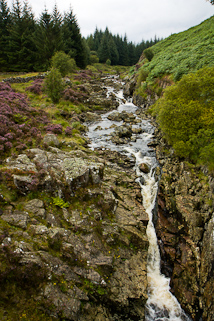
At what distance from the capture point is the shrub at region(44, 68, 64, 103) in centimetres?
2810

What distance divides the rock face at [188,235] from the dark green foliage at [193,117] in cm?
175

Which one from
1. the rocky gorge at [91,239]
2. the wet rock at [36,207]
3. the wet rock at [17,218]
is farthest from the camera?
the wet rock at [36,207]

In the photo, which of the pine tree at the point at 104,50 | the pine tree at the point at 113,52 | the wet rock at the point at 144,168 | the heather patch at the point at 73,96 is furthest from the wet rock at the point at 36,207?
the pine tree at the point at 113,52

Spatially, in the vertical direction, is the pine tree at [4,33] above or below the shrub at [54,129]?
above

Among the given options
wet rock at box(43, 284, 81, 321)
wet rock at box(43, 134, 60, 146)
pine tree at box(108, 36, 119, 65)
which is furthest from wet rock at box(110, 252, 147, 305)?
pine tree at box(108, 36, 119, 65)

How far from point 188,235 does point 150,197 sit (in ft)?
16.5

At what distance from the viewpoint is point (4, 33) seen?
162 feet

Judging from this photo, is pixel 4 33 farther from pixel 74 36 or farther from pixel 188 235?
pixel 188 235

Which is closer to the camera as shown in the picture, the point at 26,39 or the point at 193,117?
the point at 193,117

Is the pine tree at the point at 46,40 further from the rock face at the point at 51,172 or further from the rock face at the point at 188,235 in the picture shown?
the rock face at the point at 188,235

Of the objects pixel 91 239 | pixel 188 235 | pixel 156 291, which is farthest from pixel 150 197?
pixel 91 239

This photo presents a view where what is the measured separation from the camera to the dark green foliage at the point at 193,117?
1486 cm

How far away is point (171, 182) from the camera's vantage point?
1620 cm

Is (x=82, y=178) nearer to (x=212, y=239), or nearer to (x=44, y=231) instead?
(x=44, y=231)
